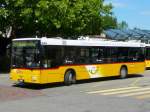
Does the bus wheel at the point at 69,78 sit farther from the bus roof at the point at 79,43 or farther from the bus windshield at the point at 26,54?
the bus windshield at the point at 26,54

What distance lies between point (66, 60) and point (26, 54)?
2307mm

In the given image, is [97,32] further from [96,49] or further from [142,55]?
[96,49]

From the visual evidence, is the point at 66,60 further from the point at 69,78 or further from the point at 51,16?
the point at 51,16

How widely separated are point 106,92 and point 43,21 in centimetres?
1507

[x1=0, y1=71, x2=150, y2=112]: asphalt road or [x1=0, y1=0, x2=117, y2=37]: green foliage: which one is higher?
[x1=0, y1=0, x2=117, y2=37]: green foliage

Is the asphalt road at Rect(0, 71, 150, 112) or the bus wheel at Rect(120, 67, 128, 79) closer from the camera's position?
the asphalt road at Rect(0, 71, 150, 112)

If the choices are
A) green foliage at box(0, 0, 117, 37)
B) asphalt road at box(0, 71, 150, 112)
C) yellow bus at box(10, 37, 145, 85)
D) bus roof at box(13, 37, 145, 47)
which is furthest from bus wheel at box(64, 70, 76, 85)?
green foliage at box(0, 0, 117, 37)

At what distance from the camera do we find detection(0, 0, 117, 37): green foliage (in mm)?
36000

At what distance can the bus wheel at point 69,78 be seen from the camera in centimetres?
2525

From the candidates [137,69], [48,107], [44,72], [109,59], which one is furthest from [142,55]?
[48,107]

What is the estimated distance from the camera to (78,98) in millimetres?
19344

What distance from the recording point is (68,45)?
2550 cm

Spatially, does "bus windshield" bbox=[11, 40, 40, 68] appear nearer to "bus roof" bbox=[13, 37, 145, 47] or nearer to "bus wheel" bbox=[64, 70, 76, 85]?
"bus roof" bbox=[13, 37, 145, 47]

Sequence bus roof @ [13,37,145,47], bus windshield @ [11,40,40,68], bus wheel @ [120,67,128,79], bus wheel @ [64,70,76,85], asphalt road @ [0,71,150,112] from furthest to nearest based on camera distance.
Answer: bus wheel @ [120,67,128,79] < bus wheel @ [64,70,76,85] < bus roof @ [13,37,145,47] < bus windshield @ [11,40,40,68] < asphalt road @ [0,71,150,112]
